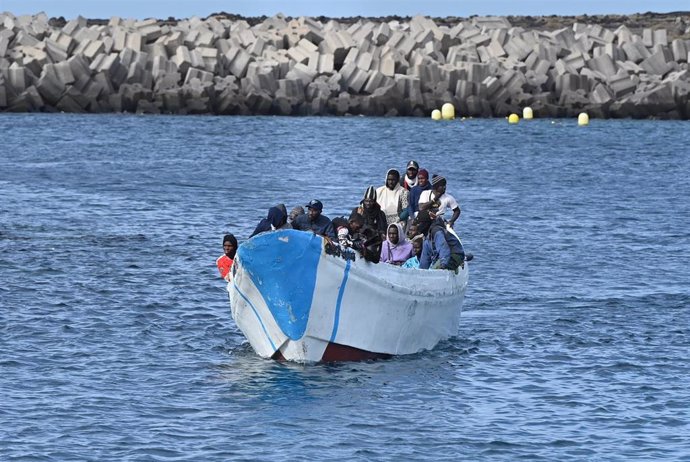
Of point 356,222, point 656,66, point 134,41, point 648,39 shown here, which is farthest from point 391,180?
point 648,39

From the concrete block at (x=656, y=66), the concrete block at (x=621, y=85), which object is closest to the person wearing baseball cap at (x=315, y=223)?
the concrete block at (x=621, y=85)

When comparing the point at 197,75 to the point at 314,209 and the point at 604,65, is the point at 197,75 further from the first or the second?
the point at 314,209

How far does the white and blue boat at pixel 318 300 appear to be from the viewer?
2075 cm

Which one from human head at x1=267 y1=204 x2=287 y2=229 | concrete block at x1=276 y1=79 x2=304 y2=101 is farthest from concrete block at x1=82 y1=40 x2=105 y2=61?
human head at x1=267 y1=204 x2=287 y2=229

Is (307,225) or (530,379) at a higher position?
(307,225)

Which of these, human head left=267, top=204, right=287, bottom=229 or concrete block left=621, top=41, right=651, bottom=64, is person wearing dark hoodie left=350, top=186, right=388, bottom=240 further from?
concrete block left=621, top=41, right=651, bottom=64

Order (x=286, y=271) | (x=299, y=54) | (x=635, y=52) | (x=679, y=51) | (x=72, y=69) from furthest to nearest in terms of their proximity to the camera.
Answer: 1. (x=679, y=51)
2. (x=635, y=52)
3. (x=299, y=54)
4. (x=72, y=69)
5. (x=286, y=271)

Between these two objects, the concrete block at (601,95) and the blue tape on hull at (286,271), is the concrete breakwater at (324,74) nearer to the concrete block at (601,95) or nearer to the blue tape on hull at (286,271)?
the concrete block at (601,95)

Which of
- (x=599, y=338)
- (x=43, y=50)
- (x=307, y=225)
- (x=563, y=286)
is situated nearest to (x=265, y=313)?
(x=307, y=225)

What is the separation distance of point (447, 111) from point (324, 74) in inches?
295

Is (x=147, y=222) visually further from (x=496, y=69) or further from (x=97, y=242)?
(x=496, y=69)

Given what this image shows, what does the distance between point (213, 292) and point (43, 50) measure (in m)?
61.0

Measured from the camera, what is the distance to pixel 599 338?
24.8m

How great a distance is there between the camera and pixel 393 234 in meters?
23.4
